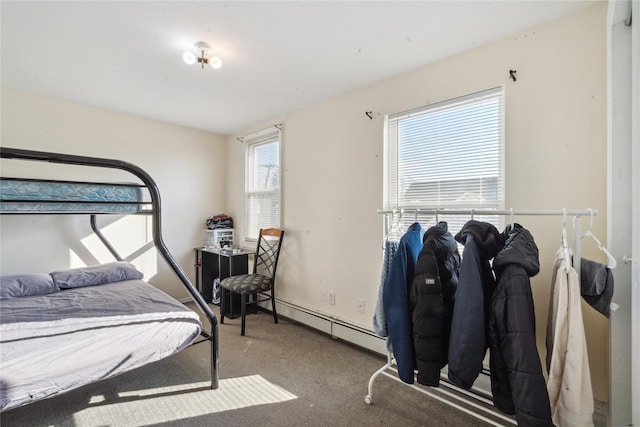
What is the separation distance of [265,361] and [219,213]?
2443mm

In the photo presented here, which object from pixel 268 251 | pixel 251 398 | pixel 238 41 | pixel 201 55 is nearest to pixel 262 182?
pixel 268 251

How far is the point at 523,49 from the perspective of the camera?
1806mm

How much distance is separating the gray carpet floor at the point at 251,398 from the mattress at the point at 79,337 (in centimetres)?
34

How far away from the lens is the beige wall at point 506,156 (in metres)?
1.59

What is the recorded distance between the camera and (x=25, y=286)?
220 centimetres

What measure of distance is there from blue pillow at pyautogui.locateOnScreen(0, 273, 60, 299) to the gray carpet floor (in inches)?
31.6

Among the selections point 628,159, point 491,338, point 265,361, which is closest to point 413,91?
point 628,159

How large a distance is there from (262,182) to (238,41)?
1993mm

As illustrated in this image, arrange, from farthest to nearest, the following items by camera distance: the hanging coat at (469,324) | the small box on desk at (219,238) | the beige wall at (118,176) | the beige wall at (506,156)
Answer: the small box on desk at (219,238), the beige wall at (118,176), the beige wall at (506,156), the hanging coat at (469,324)

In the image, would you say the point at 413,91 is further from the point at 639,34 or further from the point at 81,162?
the point at 81,162

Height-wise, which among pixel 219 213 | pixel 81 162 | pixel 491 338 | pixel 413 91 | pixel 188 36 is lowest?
pixel 491 338

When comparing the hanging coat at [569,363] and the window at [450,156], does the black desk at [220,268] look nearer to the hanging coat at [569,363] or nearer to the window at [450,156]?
the window at [450,156]

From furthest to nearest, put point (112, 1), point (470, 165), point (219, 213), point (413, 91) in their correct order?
point (219, 213) → point (413, 91) → point (470, 165) → point (112, 1)

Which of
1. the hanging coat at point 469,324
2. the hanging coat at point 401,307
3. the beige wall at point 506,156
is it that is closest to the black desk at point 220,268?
the beige wall at point 506,156
